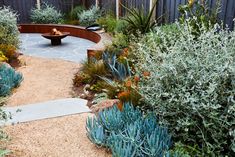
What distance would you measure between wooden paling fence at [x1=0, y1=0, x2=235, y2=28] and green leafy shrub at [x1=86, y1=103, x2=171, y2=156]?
306 centimetres

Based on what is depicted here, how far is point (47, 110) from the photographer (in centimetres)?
392

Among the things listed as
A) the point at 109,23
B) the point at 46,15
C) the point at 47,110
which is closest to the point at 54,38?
the point at 109,23

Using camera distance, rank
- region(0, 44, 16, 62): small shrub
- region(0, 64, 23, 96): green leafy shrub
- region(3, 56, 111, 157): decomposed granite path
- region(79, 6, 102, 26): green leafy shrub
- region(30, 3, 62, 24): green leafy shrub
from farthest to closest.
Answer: region(30, 3, 62, 24): green leafy shrub < region(79, 6, 102, 26): green leafy shrub < region(0, 44, 16, 62): small shrub < region(0, 64, 23, 96): green leafy shrub < region(3, 56, 111, 157): decomposed granite path

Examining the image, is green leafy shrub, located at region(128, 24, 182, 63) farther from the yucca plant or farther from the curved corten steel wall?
the curved corten steel wall

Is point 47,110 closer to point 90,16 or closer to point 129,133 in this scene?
point 129,133

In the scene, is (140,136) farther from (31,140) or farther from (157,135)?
(31,140)

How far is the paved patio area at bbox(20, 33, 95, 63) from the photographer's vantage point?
779cm

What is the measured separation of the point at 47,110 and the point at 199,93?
2256 millimetres

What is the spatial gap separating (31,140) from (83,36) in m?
7.56

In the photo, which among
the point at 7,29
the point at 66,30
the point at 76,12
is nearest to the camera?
the point at 7,29

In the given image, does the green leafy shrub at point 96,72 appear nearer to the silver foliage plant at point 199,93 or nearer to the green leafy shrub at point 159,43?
the green leafy shrub at point 159,43

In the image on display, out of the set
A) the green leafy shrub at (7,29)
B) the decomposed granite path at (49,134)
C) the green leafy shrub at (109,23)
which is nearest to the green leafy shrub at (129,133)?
the decomposed granite path at (49,134)

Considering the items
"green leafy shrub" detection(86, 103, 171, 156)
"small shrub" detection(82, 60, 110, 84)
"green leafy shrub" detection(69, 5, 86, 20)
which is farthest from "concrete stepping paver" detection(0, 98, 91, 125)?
"green leafy shrub" detection(69, 5, 86, 20)

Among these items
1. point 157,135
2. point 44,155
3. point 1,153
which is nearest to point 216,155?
point 157,135
